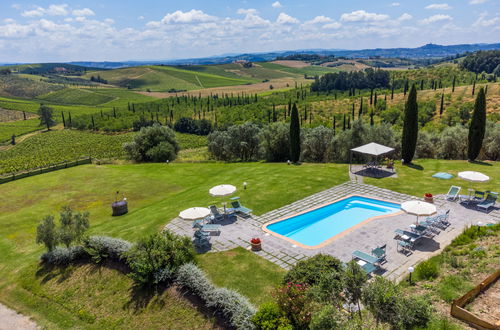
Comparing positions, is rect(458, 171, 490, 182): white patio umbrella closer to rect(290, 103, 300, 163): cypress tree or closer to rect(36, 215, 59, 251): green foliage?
rect(290, 103, 300, 163): cypress tree

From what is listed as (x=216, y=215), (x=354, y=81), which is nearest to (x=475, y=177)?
(x=216, y=215)

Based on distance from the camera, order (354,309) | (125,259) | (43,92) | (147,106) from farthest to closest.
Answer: (43,92) → (147,106) → (125,259) → (354,309)

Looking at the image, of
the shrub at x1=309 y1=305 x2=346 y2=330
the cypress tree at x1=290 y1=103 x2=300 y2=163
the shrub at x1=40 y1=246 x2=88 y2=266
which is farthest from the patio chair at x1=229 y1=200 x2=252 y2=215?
the cypress tree at x1=290 y1=103 x2=300 y2=163

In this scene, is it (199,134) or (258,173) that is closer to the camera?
(258,173)

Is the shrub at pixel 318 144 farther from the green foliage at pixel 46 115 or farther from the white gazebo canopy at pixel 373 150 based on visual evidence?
the green foliage at pixel 46 115

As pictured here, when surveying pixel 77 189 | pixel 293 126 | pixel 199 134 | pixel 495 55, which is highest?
pixel 495 55

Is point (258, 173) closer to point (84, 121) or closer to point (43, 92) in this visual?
point (84, 121)

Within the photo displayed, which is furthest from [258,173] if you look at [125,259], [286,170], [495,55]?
[495,55]

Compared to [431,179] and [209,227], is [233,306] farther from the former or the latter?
[431,179]
